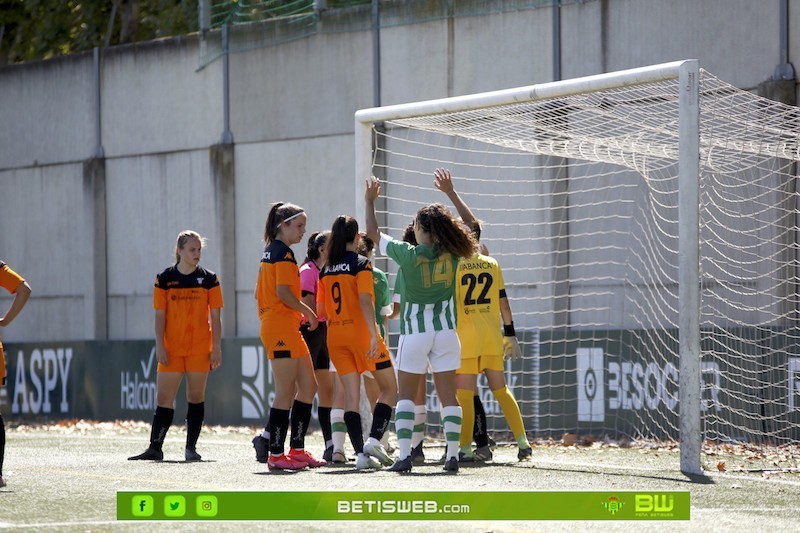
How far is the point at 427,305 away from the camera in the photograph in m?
9.49

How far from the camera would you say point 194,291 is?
1113 cm

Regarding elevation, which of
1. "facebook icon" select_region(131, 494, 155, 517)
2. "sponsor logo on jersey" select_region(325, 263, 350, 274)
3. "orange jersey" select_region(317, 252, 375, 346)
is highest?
"sponsor logo on jersey" select_region(325, 263, 350, 274)

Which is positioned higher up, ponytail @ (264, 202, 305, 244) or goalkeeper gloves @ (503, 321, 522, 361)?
ponytail @ (264, 202, 305, 244)

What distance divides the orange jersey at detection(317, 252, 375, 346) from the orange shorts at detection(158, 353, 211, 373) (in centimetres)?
162

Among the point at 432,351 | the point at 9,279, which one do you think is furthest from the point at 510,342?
the point at 9,279

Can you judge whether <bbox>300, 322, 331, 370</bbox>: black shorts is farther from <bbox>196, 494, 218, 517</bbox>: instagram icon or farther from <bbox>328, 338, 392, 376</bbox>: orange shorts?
<bbox>196, 494, 218, 517</bbox>: instagram icon

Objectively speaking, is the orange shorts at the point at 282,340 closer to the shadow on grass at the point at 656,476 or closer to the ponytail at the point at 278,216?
the ponytail at the point at 278,216

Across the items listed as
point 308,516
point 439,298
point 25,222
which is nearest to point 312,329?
point 439,298

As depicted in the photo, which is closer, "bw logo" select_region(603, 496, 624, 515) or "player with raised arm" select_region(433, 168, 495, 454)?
"bw logo" select_region(603, 496, 624, 515)

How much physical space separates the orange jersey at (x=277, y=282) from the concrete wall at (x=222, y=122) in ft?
22.1

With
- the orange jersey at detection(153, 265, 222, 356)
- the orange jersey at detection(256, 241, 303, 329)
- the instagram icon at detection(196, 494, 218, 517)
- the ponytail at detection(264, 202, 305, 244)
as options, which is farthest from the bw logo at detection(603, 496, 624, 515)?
the orange jersey at detection(153, 265, 222, 356)

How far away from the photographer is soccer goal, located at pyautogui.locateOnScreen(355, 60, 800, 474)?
10.9m

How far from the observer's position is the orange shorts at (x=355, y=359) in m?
9.97

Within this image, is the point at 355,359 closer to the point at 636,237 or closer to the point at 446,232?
the point at 446,232
